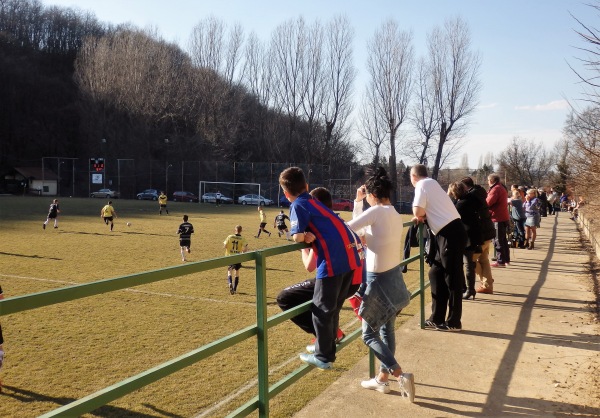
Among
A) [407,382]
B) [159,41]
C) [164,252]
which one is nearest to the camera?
[407,382]

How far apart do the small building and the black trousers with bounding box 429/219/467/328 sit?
209 ft

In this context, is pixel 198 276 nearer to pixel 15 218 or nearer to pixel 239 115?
pixel 15 218

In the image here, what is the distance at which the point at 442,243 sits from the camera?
5727 mm

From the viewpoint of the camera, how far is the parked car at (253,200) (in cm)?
5516

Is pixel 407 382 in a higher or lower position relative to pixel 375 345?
lower

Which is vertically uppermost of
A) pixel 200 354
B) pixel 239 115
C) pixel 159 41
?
pixel 159 41

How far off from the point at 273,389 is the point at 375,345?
106 centimetres

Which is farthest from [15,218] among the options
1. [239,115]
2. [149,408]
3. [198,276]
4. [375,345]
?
[239,115]

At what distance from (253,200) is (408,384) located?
5260 centimetres

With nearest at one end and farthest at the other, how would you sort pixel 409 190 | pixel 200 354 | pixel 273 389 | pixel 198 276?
pixel 200 354 < pixel 273 389 < pixel 198 276 < pixel 409 190

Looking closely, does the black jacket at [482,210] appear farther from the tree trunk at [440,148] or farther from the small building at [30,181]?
the small building at [30,181]

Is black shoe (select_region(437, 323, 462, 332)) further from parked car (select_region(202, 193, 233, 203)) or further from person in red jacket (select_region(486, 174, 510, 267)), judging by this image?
parked car (select_region(202, 193, 233, 203))

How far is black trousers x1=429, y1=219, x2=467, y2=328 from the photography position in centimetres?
567

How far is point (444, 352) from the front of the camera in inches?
205
